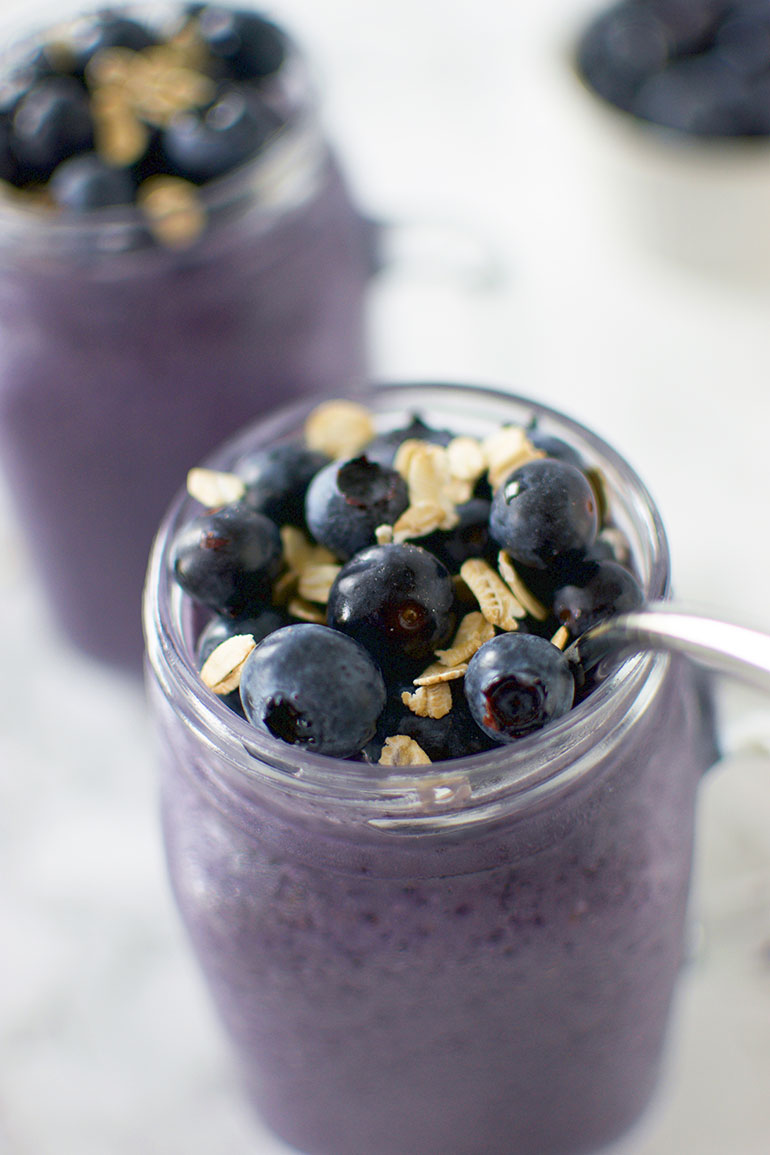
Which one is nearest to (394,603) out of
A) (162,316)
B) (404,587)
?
(404,587)

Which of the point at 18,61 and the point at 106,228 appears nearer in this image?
the point at 106,228

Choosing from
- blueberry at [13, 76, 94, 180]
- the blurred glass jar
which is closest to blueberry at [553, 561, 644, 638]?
blueberry at [13, 76, 94, 180]

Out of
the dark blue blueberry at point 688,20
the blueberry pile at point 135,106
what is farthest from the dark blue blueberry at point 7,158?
the dark blue blueberry at point 688,20

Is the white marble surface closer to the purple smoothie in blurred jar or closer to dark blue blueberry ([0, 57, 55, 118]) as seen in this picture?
the purple smoothie in blurred jar

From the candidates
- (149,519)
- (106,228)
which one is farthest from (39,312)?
(149,519)

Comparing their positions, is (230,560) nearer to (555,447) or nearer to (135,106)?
(555,447)

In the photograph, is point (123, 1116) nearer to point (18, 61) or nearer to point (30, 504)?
point (30, 504)

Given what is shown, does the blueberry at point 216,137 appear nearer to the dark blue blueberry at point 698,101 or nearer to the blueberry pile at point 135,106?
the blueberry pile at point 135,106
